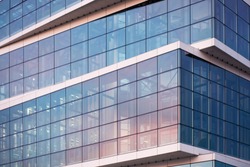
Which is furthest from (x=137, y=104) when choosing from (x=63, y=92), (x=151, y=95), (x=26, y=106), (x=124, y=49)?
(x=26, y=106)

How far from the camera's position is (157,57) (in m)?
40.7

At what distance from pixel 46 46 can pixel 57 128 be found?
678cm

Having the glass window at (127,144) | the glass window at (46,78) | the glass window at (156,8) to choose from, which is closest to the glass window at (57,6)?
the glass window at (46,78)

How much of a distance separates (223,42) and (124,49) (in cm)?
655

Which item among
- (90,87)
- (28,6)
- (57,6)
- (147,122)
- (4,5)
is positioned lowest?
(147,122)

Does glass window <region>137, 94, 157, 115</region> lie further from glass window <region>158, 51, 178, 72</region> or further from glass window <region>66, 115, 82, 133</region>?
glass window <region>66, 115, 82, 133</region>

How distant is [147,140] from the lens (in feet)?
132

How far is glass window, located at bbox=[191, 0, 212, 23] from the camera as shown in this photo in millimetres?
41188

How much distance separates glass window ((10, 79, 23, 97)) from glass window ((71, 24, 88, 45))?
6.06 metres

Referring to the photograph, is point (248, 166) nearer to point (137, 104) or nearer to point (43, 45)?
point (137, 104)

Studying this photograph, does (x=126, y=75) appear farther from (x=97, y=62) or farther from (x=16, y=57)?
(x=16, y=57)

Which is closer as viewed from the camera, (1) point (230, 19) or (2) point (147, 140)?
(2) point (147, 140)

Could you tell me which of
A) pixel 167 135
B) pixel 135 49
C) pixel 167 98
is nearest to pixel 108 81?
pixel 135 49

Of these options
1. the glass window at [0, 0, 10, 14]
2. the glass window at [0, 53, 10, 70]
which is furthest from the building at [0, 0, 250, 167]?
the glass window at [0, 0, 10, 14]
